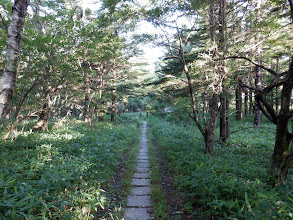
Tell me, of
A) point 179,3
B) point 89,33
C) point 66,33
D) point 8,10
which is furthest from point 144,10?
point 8,10

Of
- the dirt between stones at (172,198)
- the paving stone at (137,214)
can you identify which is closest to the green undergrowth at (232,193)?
the dirt between stones at (172,198)

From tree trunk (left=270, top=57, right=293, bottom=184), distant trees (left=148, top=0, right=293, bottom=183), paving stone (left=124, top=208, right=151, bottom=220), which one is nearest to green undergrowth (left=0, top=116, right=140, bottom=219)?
paving stone (left=124, top=208, right=151, bottom=220)

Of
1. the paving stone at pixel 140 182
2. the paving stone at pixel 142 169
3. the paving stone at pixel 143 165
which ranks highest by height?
the paving stone at pixel 143 165

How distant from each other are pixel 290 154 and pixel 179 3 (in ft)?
17.9

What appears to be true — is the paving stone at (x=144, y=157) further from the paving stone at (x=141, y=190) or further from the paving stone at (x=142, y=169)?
the paving stone at (x=141, y=190)

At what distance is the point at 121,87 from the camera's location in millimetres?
16781

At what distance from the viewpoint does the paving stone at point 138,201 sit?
13.4 feet

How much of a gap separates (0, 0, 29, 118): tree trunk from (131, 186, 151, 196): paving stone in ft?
11.6

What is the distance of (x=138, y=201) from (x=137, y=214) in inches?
20.7

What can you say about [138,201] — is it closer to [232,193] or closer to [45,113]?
[232,193]

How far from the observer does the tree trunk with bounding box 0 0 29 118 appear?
3.66 meters

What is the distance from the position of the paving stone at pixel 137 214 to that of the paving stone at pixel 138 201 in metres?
0.18

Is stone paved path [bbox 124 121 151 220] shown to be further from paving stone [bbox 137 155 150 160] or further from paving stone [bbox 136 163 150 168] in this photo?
paving stone [bbox 137 155 150 160]

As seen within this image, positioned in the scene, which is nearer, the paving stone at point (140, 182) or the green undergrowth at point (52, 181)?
the green undergrowth at point (52, 181)
